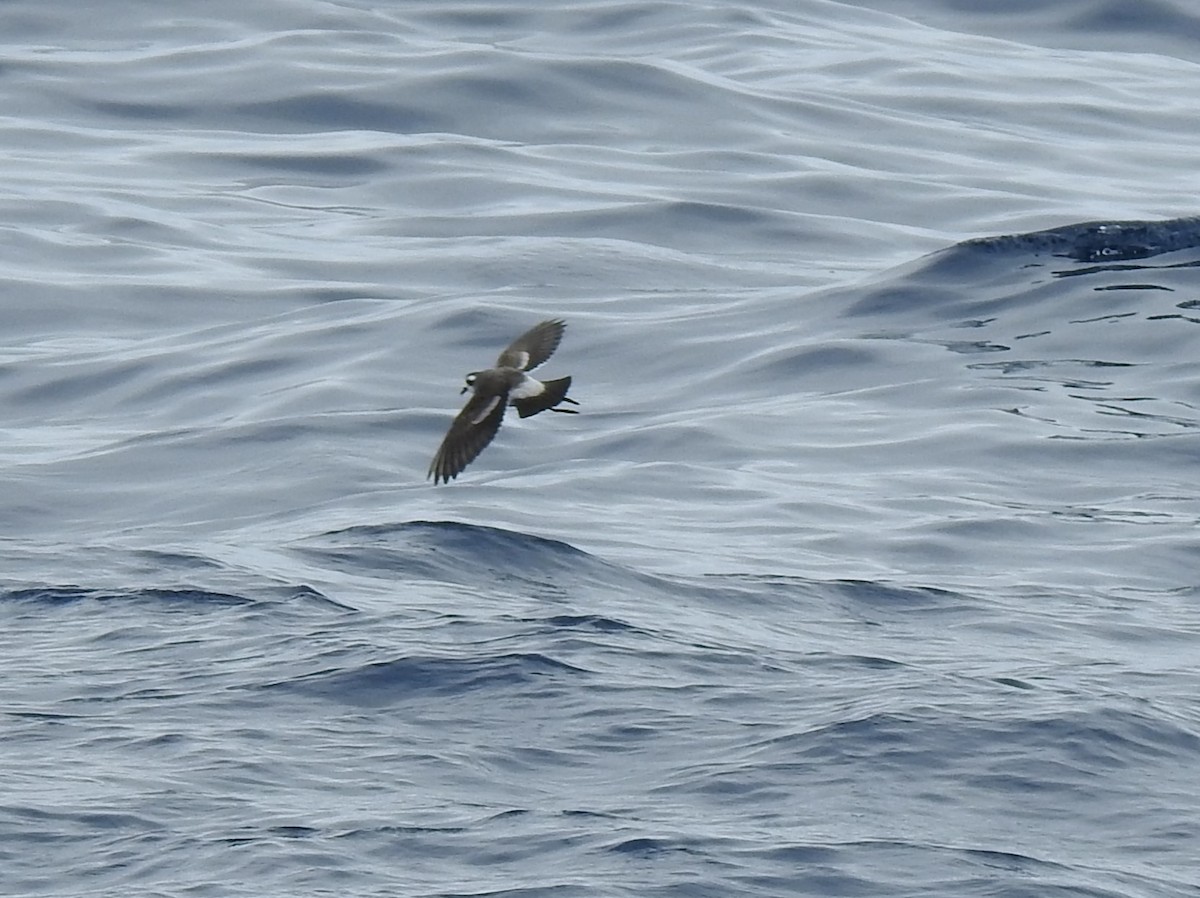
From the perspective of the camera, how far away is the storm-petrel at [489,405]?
27.6ft

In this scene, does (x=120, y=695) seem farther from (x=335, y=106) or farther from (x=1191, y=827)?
(x=335, y=106)

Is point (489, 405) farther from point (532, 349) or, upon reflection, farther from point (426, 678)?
point (426, 678)

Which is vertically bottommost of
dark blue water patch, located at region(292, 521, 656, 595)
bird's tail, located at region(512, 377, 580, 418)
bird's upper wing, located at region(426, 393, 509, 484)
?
dark blue water patch, located at region(292, 521, 656, 595)

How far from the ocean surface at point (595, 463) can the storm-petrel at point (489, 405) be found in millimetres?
554

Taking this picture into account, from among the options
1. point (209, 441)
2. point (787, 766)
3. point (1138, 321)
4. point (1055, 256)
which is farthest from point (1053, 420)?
point (787, 766)

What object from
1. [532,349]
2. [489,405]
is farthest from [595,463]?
[489,405]

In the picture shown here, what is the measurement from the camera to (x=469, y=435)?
28.0 ft

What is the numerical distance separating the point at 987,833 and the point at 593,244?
9077 millimetres

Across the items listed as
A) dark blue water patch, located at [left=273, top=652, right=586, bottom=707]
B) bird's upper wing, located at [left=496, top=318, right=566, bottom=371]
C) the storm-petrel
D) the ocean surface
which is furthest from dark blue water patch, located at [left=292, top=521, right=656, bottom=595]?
dark blue water patch, located at [left=273, top=652, right=586, bottom=707]

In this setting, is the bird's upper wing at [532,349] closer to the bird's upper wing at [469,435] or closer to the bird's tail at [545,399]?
the bird's upper wing at [469,435]

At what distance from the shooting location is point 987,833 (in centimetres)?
642

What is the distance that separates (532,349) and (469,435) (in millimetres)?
864

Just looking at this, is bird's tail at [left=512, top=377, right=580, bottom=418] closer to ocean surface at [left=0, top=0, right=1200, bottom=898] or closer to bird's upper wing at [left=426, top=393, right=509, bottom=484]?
bird's upper wing at [left=426, top=393, right=509, bottom=484]

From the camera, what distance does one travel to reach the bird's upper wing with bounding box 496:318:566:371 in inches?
358
